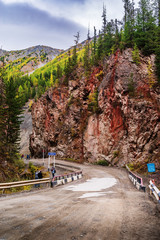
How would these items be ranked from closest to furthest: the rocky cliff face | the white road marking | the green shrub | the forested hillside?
the white road marking
the rocky cliff face
the forested hillside
the green shrub

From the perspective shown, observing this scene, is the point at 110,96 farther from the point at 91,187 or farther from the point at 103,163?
the point at 91,187

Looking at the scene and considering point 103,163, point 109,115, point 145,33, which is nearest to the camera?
point 103,163

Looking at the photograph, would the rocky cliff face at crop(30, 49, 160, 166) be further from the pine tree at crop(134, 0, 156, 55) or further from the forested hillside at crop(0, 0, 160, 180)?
the pine tree at crop(134, 0, 156, 55)

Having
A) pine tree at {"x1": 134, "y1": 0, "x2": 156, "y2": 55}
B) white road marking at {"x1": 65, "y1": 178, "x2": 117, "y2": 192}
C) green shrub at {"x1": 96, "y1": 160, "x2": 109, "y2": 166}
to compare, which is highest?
pine tree at {"x1": 134, "y1": 0, "x2": 156, "y2": 55}

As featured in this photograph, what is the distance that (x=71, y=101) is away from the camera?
46.6 m

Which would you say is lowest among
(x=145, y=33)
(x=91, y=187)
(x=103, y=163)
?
(x=103, y=163)

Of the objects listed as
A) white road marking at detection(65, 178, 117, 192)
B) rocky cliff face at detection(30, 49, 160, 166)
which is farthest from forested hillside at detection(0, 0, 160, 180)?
white road marking at detection(65, 178, 117, 192)

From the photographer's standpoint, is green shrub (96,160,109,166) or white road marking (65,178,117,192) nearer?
white road marking (65,178,117,192)

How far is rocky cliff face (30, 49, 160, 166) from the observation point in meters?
26.5

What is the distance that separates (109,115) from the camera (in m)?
33.8

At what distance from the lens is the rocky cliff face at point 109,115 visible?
26.5m

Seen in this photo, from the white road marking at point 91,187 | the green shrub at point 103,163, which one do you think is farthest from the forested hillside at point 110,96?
the white road marking at point 91,187

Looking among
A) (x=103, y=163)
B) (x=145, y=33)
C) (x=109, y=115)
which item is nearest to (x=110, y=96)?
(x=109, y=115)

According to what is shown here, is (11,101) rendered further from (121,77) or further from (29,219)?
(29,219)
